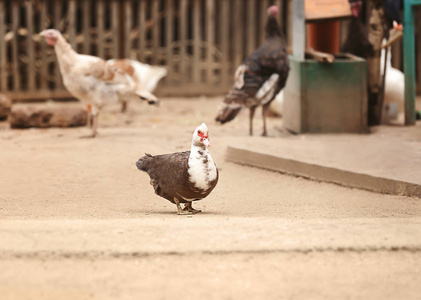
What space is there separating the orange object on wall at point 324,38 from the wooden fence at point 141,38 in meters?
2.99

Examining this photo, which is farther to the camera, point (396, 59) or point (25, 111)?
point (396, 59)

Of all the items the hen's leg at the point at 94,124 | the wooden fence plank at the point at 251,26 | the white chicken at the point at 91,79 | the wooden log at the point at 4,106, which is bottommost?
the hen's leg at the point at 94,124

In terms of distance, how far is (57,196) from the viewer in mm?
6047

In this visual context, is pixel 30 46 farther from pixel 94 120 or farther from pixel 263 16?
pixel 94 120

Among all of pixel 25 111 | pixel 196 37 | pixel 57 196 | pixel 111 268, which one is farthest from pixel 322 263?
pixel 196 37

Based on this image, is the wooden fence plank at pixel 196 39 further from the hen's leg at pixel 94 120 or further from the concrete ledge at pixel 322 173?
the concrete ledge at pixel 322 173

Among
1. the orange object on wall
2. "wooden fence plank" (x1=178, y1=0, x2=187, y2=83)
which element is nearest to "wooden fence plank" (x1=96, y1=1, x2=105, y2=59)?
"wooden fence plank" (x1=178, y1=0, x2=187, y2=83)

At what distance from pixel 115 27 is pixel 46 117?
2.98 metres

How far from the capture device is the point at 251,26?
12.2 m

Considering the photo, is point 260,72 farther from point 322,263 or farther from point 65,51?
point 322,263

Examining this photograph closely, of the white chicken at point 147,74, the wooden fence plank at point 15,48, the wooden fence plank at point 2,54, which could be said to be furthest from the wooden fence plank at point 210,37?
the wooden fence plank at point 2,54

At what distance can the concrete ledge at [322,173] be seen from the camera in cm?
586

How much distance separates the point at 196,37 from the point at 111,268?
28.3ft

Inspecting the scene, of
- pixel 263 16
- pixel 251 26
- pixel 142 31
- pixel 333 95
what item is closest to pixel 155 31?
pixel 142 31
